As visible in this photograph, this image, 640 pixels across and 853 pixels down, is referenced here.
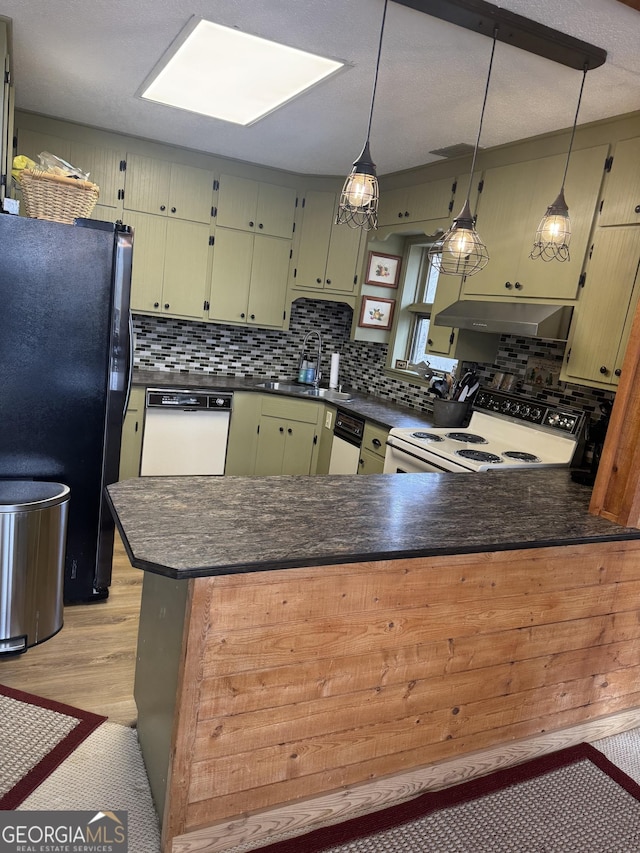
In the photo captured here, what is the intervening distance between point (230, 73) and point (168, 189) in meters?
1.71

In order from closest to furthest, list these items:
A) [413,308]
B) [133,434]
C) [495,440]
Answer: [495,440] → [133,434] → [413,308]

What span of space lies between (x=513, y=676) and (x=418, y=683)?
1.33ft

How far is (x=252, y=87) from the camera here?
2.91m

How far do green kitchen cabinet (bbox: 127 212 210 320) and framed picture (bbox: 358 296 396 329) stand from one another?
49.1 inches

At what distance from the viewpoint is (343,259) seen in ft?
15.3

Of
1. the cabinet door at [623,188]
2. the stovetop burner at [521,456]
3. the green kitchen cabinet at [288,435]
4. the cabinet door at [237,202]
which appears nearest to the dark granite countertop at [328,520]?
the stovetop burner at [521,456]

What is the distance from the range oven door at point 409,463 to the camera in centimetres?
304

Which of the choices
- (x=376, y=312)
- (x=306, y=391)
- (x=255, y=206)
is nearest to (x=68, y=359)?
(x=306, y=391)

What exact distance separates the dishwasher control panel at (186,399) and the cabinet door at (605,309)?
2480 mm

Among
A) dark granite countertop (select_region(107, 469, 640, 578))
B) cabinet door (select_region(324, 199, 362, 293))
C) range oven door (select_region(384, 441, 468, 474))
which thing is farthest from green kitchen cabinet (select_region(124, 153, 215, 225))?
dark granite countertop (select_region(107, 469, 640, 578))

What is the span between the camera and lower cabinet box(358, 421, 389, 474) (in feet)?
12.1

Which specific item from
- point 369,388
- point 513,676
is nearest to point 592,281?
point 513,676
